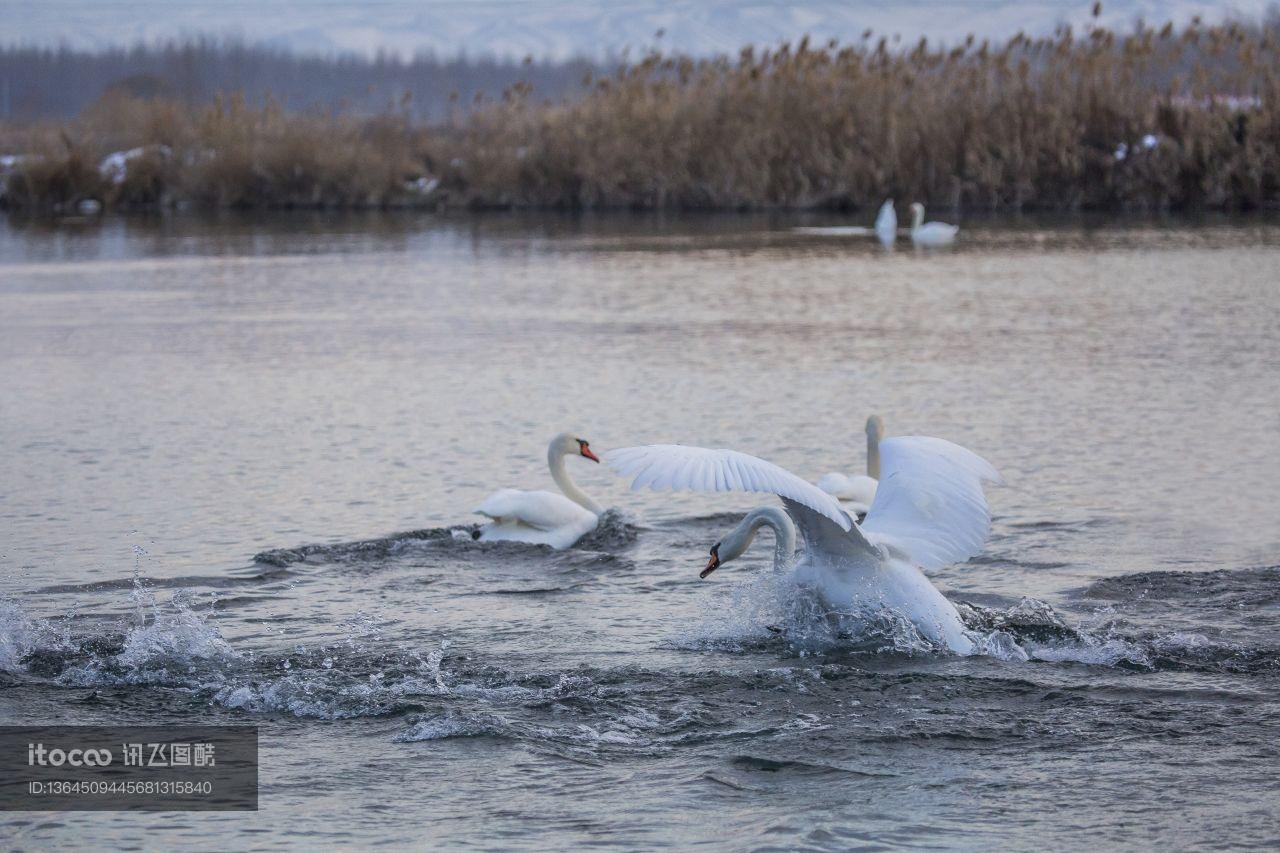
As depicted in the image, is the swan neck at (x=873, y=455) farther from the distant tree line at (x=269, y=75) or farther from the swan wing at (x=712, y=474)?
the distant tree line at (x=269, y=75)

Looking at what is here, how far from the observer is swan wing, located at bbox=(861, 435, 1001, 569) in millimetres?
6500

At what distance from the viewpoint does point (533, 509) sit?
8188 millimetres

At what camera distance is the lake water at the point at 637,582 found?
16.7 feet

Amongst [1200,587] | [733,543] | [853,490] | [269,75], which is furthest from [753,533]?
[269,75]

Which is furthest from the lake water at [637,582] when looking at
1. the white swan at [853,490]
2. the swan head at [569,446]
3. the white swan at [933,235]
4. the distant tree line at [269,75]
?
the distant tree line at [269,75]

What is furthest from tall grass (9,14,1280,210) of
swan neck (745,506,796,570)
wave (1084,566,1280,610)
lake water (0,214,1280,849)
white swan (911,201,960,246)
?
swan neck (745,506,796,570)

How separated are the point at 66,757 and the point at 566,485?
353 centimetres

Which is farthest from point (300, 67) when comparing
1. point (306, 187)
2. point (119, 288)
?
point (119, 288)

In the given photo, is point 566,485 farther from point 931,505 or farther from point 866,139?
point 866,139

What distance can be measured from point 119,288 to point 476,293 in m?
3.97

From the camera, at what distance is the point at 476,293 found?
1870 cm

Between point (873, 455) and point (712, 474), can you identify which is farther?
point (873, 455)

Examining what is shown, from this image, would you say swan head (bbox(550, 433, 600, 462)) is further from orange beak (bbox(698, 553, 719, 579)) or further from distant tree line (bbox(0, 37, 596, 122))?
distant tree line (bbox(0, 37, 596, 122))

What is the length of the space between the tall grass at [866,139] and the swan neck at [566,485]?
61.6ft
